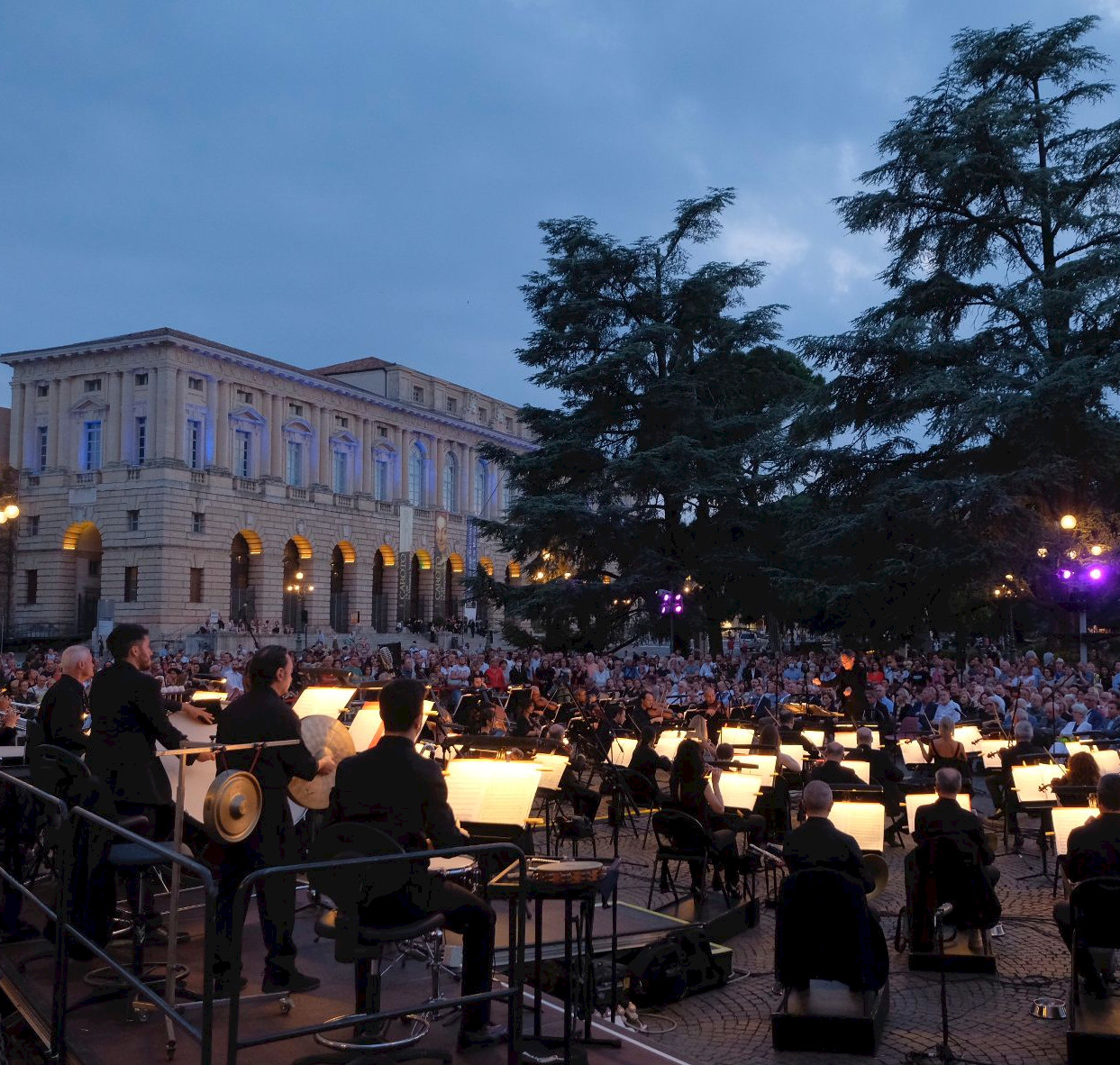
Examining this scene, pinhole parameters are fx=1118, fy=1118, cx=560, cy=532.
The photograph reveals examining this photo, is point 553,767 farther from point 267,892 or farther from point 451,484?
point 451,484

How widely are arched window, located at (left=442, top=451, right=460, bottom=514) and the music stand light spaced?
66442 mm

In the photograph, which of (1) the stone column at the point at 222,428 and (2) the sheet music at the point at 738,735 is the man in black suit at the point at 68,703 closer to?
(2) the sheet music at the point at 738,735

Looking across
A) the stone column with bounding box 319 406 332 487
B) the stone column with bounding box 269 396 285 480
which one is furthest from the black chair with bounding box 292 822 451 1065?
the stone column with bounding box 319 406 332 487

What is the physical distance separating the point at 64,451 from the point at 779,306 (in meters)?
37.9

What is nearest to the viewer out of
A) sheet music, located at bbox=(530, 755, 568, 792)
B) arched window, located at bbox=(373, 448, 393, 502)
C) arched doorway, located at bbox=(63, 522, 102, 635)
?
sheet music, located at bbox=(530, 755, 568, 792)

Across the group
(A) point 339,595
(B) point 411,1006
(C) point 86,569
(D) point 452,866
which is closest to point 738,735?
(D) point 452,866

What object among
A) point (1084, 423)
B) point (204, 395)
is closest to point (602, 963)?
point (1084, 423)

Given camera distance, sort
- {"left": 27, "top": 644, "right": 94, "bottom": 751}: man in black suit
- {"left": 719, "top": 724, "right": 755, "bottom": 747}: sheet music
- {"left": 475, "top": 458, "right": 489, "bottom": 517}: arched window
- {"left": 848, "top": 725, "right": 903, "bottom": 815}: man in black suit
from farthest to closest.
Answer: {"left": 475, "top": 458, "right": 489, "bottom": 517}: arched window
{"left": 719, "top": 724, "right": 755, "bottom": 747}: sheet music
{"left": 848, "top": 725, "right": 903, "bottom": 815}: man in black suit
{"left": 27, "top": 644, "right": 94, "bottom": 751}: man in black suit

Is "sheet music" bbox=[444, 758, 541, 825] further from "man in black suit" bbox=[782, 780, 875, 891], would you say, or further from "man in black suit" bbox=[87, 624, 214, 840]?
"man in black suit" bbox=[782, 780, 875, 891]

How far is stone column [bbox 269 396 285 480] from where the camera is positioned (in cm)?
5950

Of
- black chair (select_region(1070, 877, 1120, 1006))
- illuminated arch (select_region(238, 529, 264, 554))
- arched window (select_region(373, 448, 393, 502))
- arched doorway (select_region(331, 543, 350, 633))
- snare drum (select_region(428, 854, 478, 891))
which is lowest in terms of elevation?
black chair (select_region(1070, 877, 1120, 1006))

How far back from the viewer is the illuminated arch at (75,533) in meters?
55.4

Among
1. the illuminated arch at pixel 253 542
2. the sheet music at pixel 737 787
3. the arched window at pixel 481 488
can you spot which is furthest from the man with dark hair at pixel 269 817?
the arched window at pixel 481 488

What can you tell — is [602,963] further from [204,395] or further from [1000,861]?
[204,395]
